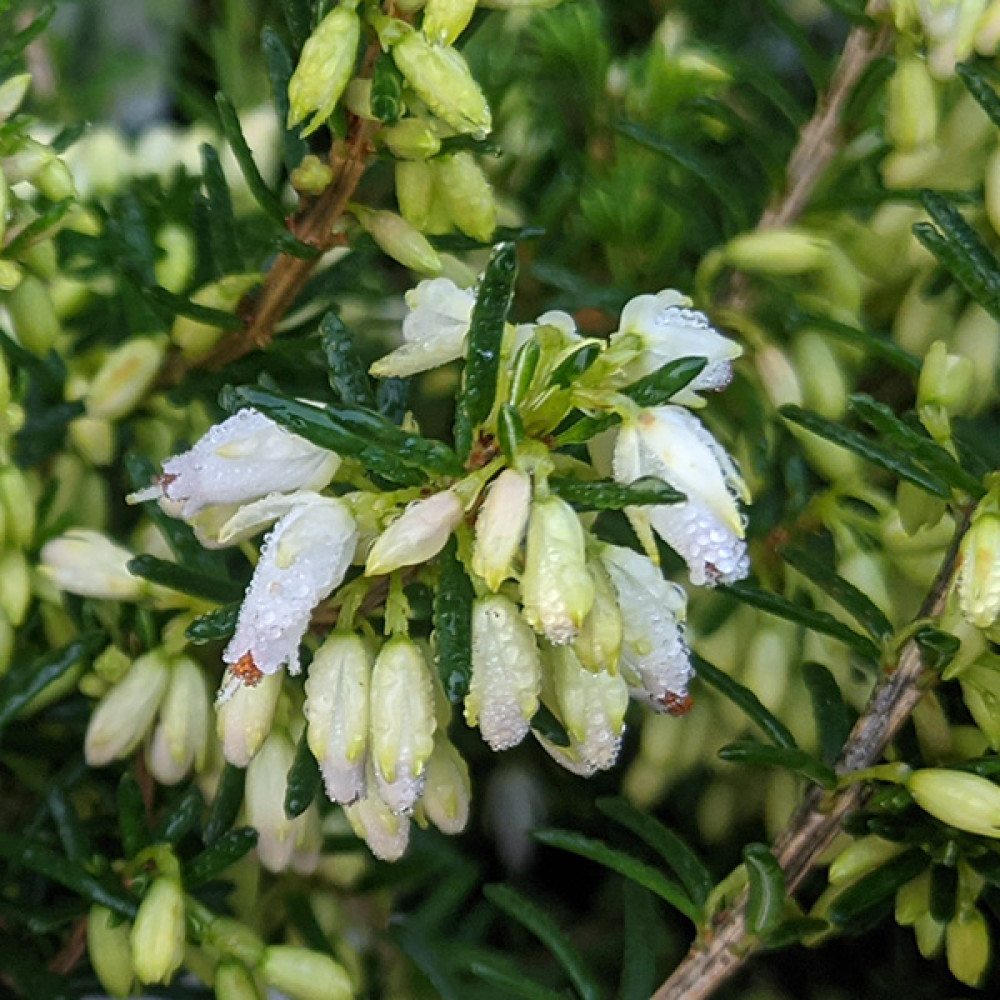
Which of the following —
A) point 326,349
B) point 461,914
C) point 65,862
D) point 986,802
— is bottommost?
point 461,914

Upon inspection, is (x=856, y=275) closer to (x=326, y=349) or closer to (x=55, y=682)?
(x=326, y=349)

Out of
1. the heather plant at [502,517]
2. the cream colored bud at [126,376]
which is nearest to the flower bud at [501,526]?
the heather plant at [502,517]

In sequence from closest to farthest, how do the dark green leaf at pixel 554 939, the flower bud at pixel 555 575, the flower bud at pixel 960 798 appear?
the flower bud at pixel 555 575
the flower bud at pixel 960 798
the dark green leaf at pixel 554 939

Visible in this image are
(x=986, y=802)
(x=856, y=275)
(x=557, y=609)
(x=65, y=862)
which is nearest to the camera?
(x=557, y=609)

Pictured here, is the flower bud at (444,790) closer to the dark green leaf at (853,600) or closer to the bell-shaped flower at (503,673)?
the bell-shaped flower at (503,673)

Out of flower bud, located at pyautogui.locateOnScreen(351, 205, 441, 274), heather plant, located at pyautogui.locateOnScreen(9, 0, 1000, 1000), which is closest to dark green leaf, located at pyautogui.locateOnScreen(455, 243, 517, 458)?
heather plant, located at pyautogui.locateOnScreen(9, 0, 1000, 1000)

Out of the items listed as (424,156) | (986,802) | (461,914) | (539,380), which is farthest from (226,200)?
(461,914)

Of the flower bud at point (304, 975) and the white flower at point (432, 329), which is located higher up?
the white flower at point (432, 329)

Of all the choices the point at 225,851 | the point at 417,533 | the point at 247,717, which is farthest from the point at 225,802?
the point at 417,533
